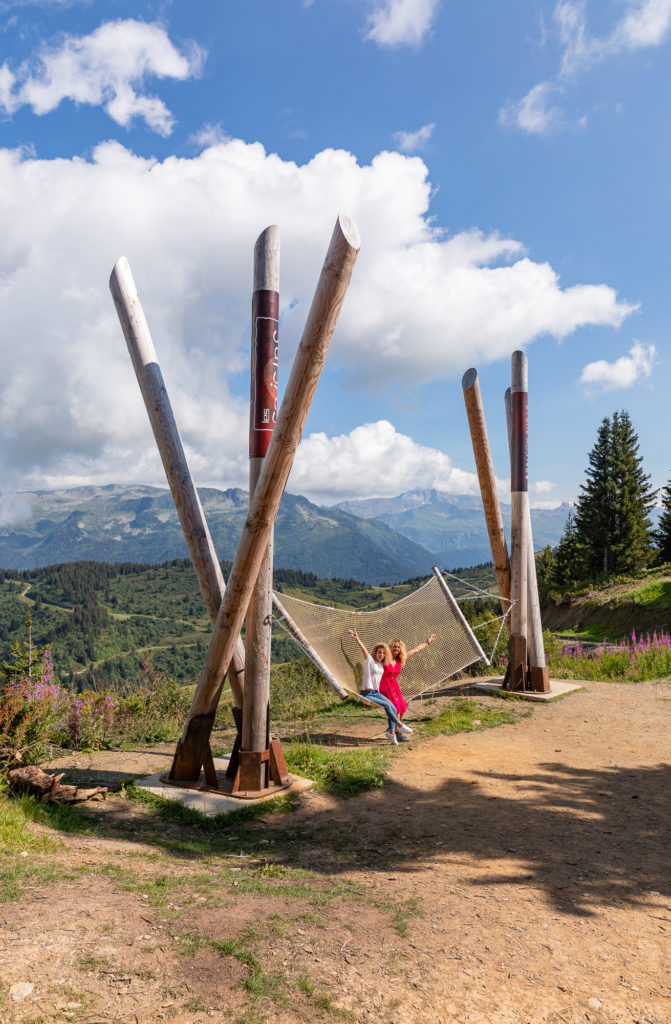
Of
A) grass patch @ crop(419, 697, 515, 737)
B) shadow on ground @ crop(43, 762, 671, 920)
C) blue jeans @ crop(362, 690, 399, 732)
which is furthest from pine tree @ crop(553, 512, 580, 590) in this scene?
shadow on ground @ crop(43, 762, 671, 920)

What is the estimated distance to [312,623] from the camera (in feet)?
25.7

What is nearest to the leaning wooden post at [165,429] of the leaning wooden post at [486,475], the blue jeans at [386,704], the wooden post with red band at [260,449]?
the wooden post with red band at [260,449]

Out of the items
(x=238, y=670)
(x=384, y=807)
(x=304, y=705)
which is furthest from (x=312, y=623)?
(x=384, y=807)

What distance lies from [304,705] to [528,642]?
3.32 meters

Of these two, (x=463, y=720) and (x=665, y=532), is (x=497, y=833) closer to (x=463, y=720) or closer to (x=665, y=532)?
(x=463, y=720)

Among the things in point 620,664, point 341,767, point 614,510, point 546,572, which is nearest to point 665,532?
point 614,510

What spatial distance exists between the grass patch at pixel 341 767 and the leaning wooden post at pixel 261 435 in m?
0.66

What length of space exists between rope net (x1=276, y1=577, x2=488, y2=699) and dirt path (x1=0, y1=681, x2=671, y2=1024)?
288cm

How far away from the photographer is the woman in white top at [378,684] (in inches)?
266

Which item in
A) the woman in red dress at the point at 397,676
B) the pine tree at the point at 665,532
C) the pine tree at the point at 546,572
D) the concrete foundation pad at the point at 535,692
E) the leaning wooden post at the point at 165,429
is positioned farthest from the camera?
the pine tree at the point at 546,572

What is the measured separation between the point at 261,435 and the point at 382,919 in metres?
3.31

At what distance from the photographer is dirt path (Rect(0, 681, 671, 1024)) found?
218 centimetres

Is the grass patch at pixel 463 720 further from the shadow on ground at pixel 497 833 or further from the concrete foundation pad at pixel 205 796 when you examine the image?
the concrete foundation pad at pixel 205 796

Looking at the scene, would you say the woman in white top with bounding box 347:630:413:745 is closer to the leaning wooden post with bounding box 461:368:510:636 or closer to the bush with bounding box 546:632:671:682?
the leaning wooden post with bounding box 461:368:510:636
